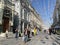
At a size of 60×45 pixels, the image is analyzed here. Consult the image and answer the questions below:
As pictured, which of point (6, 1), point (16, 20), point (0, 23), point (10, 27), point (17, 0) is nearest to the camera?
point (0, 23)

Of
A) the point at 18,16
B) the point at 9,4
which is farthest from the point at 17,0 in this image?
the point at 9,4

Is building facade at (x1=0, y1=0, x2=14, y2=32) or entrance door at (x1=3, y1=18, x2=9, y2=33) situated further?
entrance door at (x1=3, y1=18, x2=9, y2=33)

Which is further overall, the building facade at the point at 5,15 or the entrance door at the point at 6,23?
the entrance door at the point at 6,23

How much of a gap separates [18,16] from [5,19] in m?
12.1

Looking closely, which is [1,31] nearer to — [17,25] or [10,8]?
[10,8]

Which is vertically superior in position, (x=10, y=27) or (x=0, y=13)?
(x=0, y=13)

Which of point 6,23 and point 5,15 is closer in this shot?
point 5,15

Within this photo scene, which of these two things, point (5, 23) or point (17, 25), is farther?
point (17, 25)

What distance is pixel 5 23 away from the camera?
4228 centimetres

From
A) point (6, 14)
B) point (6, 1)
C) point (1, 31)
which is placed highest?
point (6, 1)

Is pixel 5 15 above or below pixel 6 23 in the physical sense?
above

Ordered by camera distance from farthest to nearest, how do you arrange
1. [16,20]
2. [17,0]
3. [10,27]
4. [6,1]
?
[17,0] → [16,20] → [10,27] → [6,1]

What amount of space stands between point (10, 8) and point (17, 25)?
11534 mm

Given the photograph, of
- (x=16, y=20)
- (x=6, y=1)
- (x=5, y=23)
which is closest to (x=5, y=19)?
(x=5, y=23)
